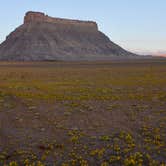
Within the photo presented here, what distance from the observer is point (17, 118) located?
48.6ft

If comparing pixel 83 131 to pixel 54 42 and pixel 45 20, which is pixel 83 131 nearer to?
pixel 54 42

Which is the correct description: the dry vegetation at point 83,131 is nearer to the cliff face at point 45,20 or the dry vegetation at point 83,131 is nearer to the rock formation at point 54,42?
the rock formation at point 54,42

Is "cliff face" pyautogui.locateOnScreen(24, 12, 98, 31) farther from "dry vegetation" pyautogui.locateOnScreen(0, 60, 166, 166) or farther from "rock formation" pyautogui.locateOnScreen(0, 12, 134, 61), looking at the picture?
"dry vegetation" pyautogui.locateOnScreen(0, 60, 166, 166)

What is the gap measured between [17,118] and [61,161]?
20.1 ft

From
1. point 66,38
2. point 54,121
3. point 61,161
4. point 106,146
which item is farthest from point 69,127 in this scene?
point 66,38

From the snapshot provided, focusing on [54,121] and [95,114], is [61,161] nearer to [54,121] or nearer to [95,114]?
[54,121]

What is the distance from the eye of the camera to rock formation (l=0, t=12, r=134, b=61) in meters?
152

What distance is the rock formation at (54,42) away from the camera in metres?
152

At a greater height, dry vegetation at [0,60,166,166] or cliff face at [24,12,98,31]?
cliff face at [24,12,98,31]

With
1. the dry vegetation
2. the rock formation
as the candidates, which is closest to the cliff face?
the rock formation

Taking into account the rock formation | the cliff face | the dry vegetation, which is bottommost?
the dry vegetation

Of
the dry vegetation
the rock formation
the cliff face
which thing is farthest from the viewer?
the cliff face

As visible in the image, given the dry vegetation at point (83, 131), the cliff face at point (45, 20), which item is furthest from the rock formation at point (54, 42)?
the dry vegetation at point (83, 131)

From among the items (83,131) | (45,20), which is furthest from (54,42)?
(83,131)
